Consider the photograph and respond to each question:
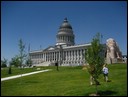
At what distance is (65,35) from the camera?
162 m

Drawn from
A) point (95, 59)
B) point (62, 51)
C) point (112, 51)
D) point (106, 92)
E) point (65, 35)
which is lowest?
point (106, 92)

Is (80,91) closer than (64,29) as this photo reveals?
Yes

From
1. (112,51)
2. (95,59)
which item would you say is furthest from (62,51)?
(95,59)

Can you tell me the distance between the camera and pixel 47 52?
16538 centimetres

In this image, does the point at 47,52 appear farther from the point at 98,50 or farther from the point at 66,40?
the point at 98,50

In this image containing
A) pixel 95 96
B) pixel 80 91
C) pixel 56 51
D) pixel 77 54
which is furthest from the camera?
pixel 56 51

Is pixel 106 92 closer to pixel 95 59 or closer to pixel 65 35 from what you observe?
pixel 95 59

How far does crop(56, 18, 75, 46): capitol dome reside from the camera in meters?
162

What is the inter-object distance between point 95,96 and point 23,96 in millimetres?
4985

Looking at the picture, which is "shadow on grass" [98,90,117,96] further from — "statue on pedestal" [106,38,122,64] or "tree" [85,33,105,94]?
"statue on pedestal" [106,38,122,64]

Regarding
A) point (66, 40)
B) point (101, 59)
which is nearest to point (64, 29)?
point (66, 40)

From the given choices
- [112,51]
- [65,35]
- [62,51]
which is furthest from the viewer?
[65,35]

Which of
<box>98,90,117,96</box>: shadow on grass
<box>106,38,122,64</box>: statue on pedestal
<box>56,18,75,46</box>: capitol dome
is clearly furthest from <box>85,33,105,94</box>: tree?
<box>56,18,75,46</box>: capitol dome

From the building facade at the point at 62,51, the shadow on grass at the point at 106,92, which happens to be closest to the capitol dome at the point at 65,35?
the building facade at the point at 62,51
